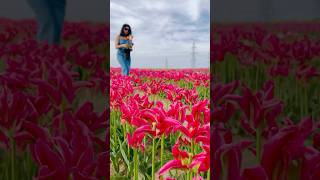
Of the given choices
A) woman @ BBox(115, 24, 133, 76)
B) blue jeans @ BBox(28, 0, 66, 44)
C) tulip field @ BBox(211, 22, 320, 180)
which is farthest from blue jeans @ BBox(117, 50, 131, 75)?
blue jeans @ BBox(28, 0, 66, 44)

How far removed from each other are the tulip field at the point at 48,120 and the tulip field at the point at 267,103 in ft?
0.75

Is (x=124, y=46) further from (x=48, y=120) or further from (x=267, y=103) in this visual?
(x=267, y=103)

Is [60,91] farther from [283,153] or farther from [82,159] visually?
[283,153]

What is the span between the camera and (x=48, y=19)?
122cm

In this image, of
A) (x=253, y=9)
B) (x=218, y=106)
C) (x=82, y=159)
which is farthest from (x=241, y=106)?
(x=253, y=9)

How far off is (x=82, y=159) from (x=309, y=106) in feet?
3.33

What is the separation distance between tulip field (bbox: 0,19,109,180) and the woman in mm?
2528

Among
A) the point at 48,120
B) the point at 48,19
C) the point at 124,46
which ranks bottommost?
the point at 48,120

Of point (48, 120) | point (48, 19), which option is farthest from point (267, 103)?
point (48, 19)

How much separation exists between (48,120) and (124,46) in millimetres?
2917

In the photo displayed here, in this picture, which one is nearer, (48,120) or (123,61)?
(48,120)

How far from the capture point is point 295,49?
1488 mm

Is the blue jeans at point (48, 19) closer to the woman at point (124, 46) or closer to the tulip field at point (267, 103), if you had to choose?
the tulip field at point (267, 103)

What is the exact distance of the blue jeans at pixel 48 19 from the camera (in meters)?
1.21
